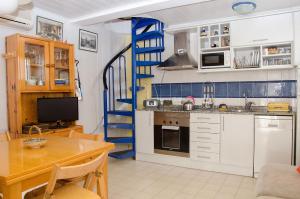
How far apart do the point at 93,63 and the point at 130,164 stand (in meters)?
2.06

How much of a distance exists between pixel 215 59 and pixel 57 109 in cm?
252

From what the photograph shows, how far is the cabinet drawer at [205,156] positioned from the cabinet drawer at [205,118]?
484 mm

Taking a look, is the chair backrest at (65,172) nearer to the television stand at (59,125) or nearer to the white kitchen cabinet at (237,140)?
the television stand at (59,125)

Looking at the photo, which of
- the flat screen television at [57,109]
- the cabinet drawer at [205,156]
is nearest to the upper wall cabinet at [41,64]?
the flat screen television at [57,109]

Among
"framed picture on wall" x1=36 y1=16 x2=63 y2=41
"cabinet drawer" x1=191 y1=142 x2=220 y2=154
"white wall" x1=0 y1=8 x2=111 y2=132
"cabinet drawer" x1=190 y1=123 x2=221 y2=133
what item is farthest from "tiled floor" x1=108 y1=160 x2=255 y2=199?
"framed picture on wall" x1=36 y1=16 x2=63 y2=41

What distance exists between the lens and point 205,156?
357 cm

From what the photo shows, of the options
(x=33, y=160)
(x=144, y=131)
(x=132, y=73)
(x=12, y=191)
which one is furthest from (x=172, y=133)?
(x=12, y=191)

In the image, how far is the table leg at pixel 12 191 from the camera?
1.30 metres

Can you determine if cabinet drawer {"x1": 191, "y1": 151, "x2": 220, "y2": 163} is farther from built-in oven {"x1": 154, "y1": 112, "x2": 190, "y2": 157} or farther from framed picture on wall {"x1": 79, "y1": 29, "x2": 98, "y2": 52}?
framed picture on wall {"x1": 79, "y1": 29, "x2": 98, "y2": 52}

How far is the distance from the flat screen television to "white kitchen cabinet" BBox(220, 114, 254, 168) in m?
2.24

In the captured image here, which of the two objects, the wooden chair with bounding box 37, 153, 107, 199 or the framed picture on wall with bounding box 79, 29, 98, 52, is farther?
the framed picture on wall with bounding box 79, 29, 98, 52

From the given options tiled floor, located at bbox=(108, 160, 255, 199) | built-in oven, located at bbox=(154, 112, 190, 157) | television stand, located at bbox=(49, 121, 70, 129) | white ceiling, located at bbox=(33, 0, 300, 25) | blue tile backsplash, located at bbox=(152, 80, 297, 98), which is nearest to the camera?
tiled floor, located at bbox=(108, 160, 255, 199)

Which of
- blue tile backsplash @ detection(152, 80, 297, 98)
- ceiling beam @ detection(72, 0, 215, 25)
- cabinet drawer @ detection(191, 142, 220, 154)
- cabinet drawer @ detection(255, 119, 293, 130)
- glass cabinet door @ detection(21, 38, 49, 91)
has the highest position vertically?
ceiling beam @ detection(72, 0, 215, 25)

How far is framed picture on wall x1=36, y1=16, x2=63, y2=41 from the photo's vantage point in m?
3.61
